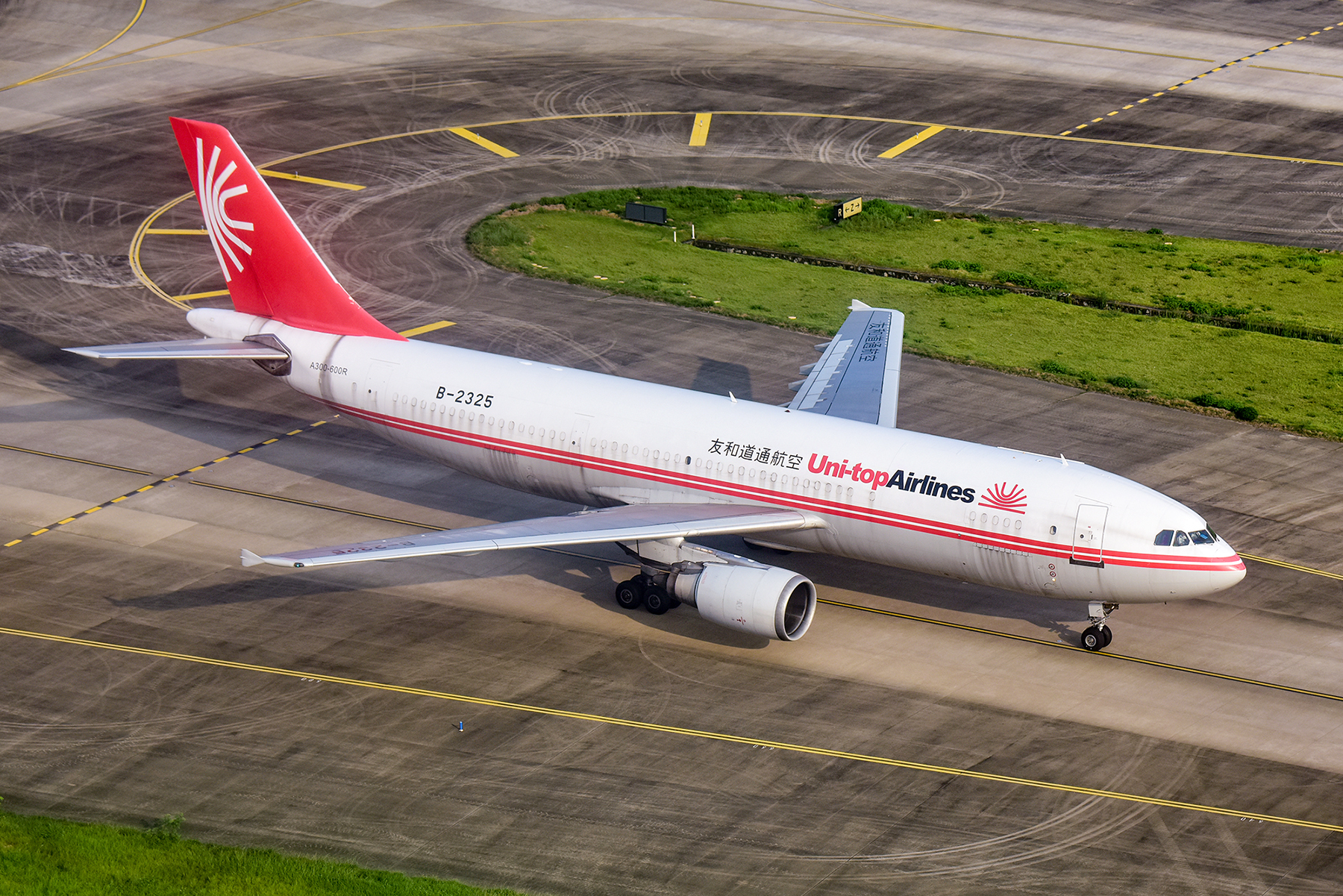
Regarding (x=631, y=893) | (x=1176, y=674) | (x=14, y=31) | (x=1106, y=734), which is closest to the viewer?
(x=631, y=893)

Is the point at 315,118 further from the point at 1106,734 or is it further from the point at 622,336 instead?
the point at 1106,734

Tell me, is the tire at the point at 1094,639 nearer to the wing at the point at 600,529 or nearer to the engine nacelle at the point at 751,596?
the engine nacelle at the point at 751,596

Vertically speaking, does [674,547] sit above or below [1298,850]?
above

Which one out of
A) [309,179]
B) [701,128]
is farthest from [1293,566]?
[309,179]

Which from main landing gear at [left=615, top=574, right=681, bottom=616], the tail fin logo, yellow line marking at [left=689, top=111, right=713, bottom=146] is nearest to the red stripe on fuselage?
main landing gear at [left=615, top=574, right=681, bottom=616]

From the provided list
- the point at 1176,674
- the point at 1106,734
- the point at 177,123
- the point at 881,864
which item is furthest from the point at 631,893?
the point at 177,123

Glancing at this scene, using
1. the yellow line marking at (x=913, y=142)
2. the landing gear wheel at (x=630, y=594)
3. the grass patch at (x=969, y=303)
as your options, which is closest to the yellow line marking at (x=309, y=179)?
the grass patch at (x=969, y=303)

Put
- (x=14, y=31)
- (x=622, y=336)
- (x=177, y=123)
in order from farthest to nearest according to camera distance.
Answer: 1. (x=14, y=31)
2. (x=622, y=336)
3. (x=177, y=123)
